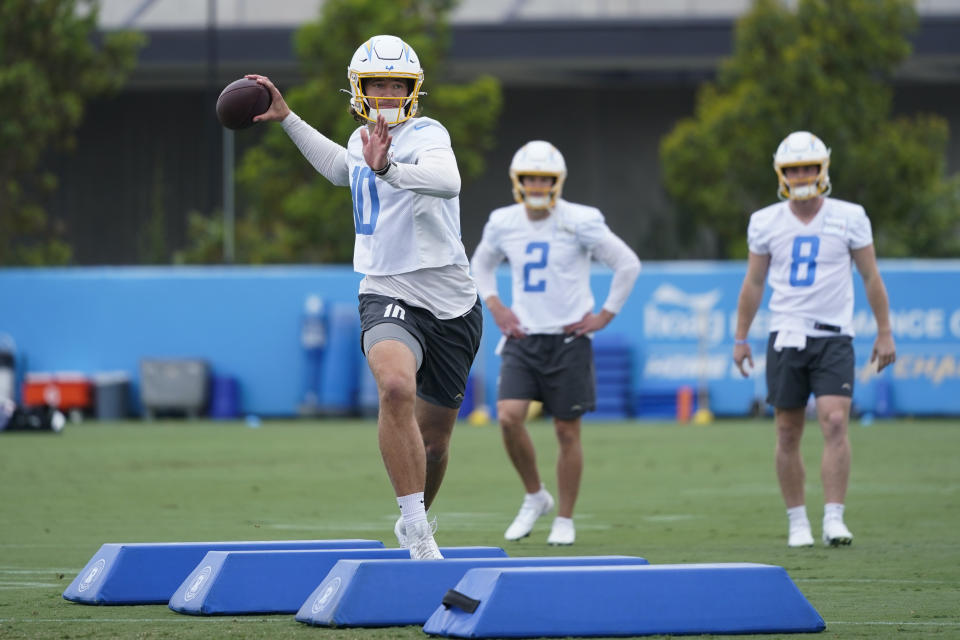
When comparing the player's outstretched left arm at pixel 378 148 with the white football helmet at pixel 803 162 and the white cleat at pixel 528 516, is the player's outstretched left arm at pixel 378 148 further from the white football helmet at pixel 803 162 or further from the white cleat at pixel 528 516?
the white football helmet at pixel 803 162

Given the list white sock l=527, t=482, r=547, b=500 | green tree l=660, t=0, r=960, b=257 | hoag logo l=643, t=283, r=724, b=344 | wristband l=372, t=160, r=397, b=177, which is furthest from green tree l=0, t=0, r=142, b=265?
wristband l=372, t=160, r=397, b=177

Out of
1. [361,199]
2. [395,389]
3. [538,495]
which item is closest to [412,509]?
[395,389]

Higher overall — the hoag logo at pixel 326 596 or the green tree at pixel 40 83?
the green tree at pixel 40 83

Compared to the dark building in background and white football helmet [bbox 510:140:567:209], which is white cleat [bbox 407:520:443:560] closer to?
white football helmet [bbox 510:140:567:209]

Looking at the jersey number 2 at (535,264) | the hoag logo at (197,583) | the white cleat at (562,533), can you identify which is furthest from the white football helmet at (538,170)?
the hoag logo at (197,583)

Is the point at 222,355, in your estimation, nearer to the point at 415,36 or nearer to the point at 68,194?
the point at 415,36

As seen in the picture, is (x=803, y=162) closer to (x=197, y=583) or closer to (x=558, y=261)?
(x=558, y=261)

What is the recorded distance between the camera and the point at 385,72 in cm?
716

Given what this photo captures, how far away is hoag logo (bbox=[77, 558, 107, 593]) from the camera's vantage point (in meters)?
6.83

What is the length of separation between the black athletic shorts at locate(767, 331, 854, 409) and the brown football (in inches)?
150

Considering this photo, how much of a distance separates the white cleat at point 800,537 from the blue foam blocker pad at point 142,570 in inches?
128

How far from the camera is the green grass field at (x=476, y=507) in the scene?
6598 millimetres

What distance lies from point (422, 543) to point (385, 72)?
6.55 ft

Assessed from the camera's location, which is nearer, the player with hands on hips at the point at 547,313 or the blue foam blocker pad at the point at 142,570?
the blue foam blocker pad at the point at 142,570
